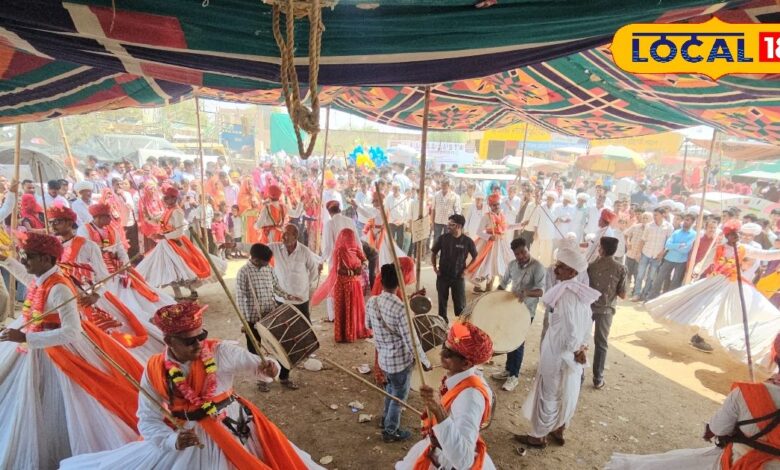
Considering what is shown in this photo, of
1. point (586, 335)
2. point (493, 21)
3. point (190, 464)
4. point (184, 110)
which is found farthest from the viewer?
point (184, 110)

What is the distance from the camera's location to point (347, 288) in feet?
20.7

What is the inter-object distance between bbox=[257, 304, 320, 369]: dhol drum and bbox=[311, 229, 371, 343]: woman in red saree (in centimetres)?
222

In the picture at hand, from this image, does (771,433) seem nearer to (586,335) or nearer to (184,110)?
(586,335)

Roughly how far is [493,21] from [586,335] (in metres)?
3.24

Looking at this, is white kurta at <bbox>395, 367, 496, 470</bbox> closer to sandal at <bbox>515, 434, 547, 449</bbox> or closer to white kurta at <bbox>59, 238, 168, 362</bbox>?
sandal at <bbox>515, 434, 547, 449</bbox>

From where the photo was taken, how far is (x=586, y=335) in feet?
14.0

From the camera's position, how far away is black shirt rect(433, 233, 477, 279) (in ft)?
20.8

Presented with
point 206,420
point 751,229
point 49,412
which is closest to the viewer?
point 206,420

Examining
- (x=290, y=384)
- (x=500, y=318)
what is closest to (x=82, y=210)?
(x=290, y=384)

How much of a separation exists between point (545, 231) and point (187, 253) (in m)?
8.20

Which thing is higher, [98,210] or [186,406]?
[98,210]

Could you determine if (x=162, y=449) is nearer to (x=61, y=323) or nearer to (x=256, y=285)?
(x=61, y=323)

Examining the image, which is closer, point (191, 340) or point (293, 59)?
point (293, 59)

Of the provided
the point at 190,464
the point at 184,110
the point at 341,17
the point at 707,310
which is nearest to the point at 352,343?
the point at 190,464
